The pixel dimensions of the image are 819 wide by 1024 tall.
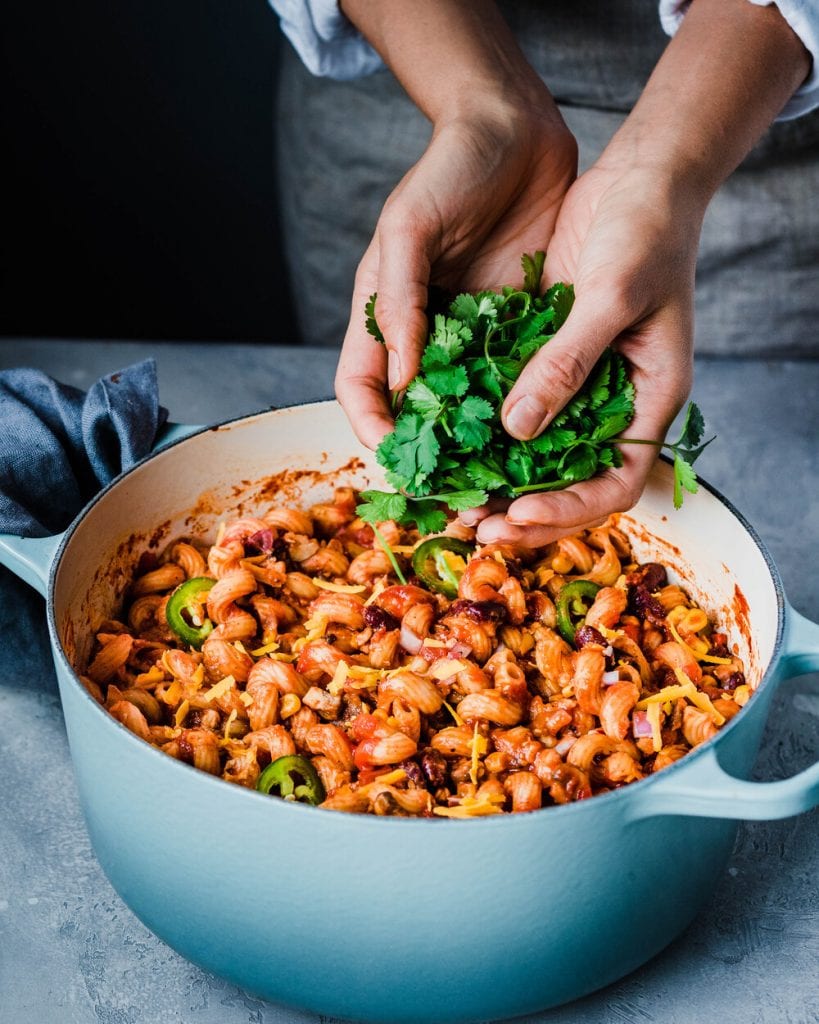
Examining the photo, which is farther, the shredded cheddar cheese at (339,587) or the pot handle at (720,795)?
the shredded cheddar cheese at (339,587)

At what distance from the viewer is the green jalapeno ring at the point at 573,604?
126 cm

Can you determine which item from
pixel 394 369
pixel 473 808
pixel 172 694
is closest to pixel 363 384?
pixel 394 369

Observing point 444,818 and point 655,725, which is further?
point 655,725

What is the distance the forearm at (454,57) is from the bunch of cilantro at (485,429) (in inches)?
14.9

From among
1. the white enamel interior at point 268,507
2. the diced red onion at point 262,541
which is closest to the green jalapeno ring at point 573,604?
the white enamel interior at point 268,507

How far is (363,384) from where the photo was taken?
1.29 meters

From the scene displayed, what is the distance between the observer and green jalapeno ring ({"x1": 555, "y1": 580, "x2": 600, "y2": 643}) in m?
1.26

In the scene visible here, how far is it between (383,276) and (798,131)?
3.41 ft

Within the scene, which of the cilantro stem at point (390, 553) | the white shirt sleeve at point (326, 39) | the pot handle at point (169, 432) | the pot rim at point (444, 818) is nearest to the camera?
the pot rim at point (444, 818)

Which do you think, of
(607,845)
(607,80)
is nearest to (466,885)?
(607,845)

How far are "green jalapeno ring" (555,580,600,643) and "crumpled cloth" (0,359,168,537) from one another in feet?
1.72

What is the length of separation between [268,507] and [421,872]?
71 cm

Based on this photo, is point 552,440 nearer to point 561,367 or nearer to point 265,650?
point 561,367

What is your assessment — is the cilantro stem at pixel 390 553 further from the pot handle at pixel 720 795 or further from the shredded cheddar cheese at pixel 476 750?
the pot handle at pixel 720 795
